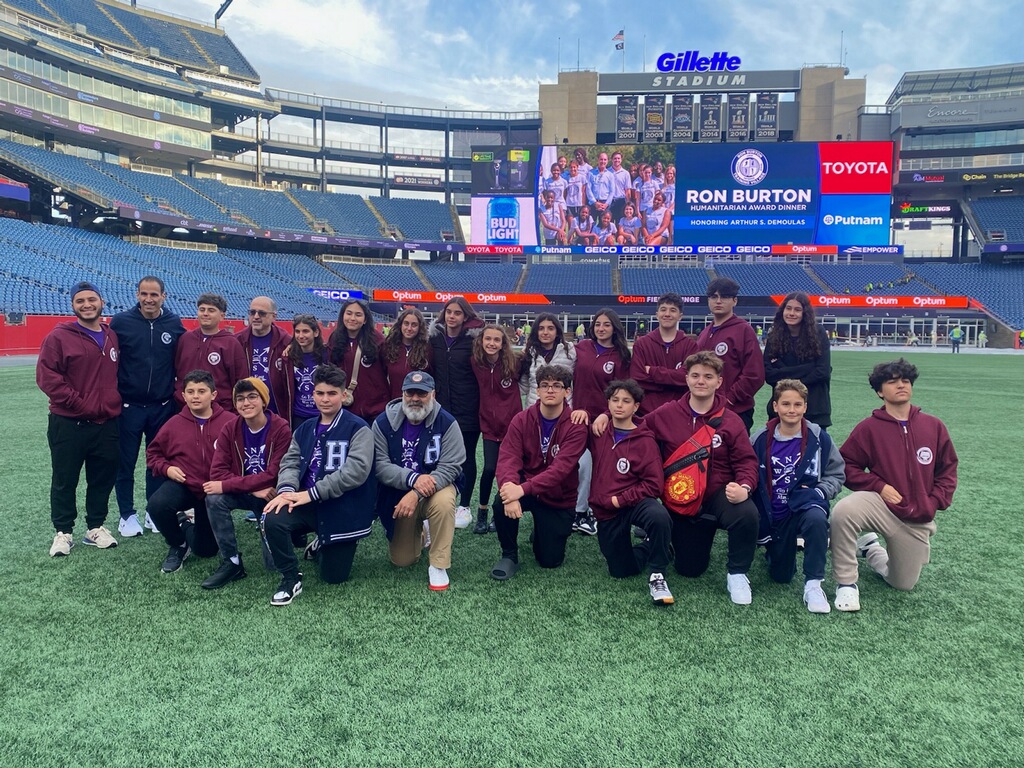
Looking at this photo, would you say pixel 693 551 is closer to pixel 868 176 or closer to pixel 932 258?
pixel 868 176

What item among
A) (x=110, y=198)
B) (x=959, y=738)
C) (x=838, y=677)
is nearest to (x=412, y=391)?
(x=838, y=677)

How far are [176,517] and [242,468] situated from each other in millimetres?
584

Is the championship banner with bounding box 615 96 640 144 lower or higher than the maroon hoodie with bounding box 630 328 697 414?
higher

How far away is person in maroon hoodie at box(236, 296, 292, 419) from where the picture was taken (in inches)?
218

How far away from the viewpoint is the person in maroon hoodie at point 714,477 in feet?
13.3

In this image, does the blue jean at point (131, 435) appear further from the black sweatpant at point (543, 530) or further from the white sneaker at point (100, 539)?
the black sweatpant at point (543, 530)

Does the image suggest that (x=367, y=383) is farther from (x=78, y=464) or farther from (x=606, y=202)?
(x=606, y=202)

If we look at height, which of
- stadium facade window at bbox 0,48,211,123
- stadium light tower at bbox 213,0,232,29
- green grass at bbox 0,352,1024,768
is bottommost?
green grass at bbox 0,352,1024,768

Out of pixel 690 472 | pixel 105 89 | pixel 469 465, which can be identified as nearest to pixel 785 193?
pixel 469 465

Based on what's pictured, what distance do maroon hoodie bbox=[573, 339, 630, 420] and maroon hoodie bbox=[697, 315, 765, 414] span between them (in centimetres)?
74

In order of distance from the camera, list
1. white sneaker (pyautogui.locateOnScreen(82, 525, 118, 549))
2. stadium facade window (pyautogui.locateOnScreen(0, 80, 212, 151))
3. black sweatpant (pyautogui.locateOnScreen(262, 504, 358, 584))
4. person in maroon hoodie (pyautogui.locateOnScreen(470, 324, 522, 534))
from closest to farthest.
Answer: black sweatpant (pyautogui.locateOnScreen(262, 504, 358, 584)) < white sneaker (pyautogui.locateOnScreen(82, 525, 118, 549)) < person in maroon hoodie (pyautogui.locateOnScreen(470, 324, 522, 534)) < stadium facade window (pyautogui.locateOnScreen(0, 80, 212, 151))

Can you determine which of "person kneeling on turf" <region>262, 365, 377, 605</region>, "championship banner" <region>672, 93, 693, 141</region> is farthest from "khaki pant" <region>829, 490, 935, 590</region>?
"championship banner" <region>672, 93, 693, 141</region>

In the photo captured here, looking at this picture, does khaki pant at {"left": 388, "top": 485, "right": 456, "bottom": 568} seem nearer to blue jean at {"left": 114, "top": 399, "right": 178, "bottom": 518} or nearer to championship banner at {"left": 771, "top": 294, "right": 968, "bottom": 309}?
blue jean at {"left": 114, "top": 399, "right": 178, "bottom": 518}

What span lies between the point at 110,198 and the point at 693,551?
138 ft
